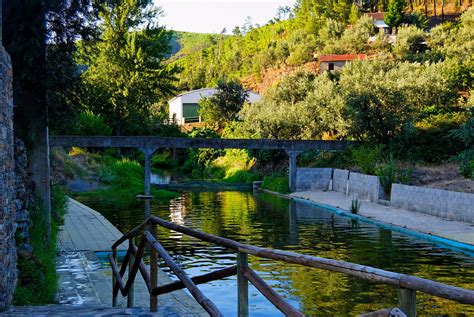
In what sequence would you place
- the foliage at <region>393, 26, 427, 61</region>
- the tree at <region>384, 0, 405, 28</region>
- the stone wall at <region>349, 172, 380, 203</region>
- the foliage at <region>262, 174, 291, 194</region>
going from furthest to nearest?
the tree at <region>384, 0, 405, 28</region> < the foliage at <region>393, 26, 427, 61</region> < the foliage at <region>262, 174, 291, 194</region> < the stone wall at <region>349, 172, 380, 203</region>

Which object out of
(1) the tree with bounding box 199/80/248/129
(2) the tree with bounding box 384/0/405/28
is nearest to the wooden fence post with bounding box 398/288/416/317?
(1) the tree with bounding box 199/80/248/129

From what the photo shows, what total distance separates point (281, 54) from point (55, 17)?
7719cm

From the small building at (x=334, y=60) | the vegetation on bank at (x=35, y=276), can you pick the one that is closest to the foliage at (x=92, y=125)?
the small building at (x=334, y=60)

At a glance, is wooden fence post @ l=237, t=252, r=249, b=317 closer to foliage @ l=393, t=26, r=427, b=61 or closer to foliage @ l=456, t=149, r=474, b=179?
foliage @ l=456, t=149, r=474, b=179

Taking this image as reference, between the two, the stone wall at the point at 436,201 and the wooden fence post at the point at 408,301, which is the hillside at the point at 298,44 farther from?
the wooden fence post at the point at 408,301

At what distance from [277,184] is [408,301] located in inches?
1398

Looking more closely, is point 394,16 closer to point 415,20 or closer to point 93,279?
point 415,20

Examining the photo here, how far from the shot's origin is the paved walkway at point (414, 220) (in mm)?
18609

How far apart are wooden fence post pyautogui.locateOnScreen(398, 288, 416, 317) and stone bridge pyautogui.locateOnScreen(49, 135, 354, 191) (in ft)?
99.8

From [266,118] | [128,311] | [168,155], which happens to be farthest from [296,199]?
[168,155]

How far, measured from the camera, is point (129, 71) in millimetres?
55625

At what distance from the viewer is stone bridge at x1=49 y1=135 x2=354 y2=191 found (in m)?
33.1

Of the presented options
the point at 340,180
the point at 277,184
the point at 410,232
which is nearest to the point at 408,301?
the point at 410,232

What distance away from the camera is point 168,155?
211 feet
